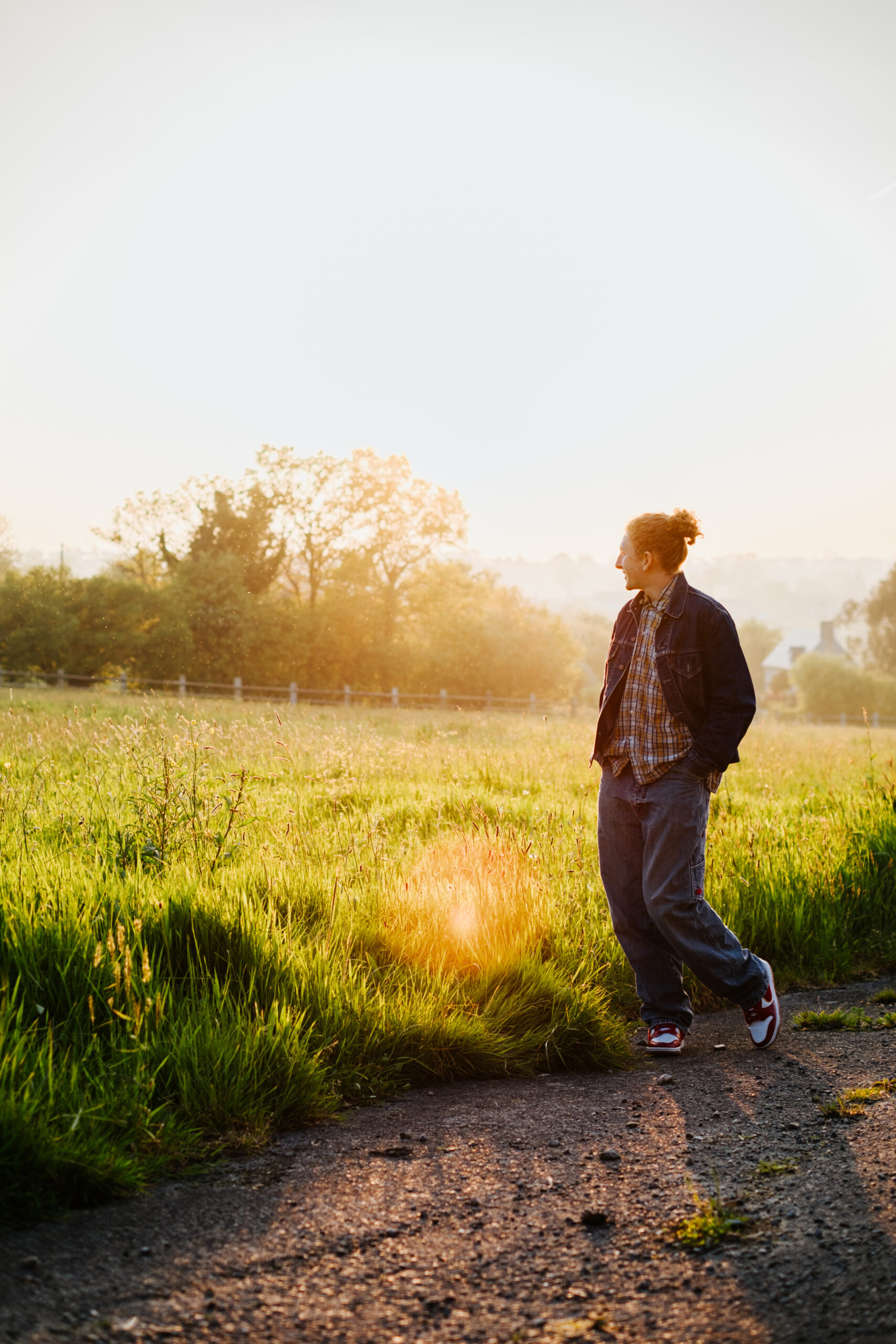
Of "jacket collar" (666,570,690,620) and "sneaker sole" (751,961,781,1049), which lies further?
"sneaker sole" (751,961,781,1049)

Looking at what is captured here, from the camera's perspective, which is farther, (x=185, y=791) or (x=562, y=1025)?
(x=185, y=791)

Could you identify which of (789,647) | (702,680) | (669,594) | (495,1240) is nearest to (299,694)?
(669,594)

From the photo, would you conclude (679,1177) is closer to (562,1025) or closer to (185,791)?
(562,1025)

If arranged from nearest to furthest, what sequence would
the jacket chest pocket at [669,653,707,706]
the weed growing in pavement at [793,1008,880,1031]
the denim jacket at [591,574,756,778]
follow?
the denim jacket at [591,574,756,778]
the jacket chest pocket at [669,653,707,706]
the weed growing in pavement at [793,1008,880,1031]

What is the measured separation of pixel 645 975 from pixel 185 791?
9.02ft

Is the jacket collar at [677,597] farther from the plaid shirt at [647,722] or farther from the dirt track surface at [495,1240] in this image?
the dirt track surface at [495,1240]

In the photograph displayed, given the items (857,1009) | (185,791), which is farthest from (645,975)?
(185,791)

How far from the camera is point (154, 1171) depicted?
2537 mm

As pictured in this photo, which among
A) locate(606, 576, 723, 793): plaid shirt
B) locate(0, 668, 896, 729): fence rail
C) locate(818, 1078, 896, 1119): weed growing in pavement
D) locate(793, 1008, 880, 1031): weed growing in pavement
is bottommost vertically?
locate(793, 1008, 880, 1031): weed growing in pavement

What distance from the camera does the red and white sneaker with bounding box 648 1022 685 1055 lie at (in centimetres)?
379

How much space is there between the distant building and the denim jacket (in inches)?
3350

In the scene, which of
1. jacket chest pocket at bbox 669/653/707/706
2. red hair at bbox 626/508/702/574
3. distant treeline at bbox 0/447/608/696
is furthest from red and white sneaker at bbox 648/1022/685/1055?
distant treeline at bbox 0/447/608/696

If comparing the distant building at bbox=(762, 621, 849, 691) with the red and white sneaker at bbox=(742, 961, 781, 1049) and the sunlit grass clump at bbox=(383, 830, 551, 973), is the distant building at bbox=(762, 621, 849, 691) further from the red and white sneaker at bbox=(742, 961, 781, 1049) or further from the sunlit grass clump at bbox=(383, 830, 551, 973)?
the red and white sneaker at bbox=(742, 961, 781, 1049)

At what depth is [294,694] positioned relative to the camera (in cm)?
3241
